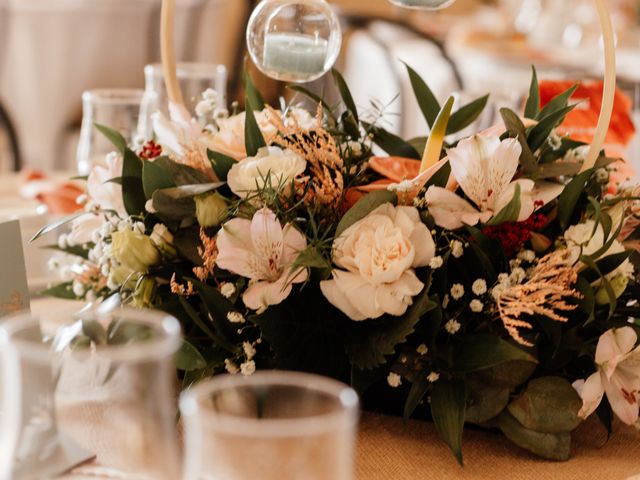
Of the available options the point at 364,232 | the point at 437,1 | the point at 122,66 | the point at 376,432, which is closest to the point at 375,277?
the point at 364,232

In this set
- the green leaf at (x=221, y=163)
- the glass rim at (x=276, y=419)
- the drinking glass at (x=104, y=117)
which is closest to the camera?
the glass rim at (x=276, y=419)

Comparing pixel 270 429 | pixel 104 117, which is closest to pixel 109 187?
pixel 104 117

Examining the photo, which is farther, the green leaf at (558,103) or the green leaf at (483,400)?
the green leaf at (558,103)

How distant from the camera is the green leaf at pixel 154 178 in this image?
0.88 meters

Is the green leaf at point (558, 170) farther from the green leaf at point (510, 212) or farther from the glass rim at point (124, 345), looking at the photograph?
the glass rim at point (124, 345)

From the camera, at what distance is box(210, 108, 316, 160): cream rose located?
2.97ft

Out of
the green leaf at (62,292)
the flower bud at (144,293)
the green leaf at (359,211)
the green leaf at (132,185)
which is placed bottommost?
the green leaf at (62,292)

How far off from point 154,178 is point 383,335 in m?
0.26

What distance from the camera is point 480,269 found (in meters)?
0.84

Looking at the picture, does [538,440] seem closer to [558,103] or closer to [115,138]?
[558,103]

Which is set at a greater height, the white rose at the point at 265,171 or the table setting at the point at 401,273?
the white rose at the point at 265,171

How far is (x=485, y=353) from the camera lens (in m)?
0.80

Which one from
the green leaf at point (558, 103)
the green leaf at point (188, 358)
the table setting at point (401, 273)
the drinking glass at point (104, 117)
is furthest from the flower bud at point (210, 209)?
the drinking glass at point (104, 117)

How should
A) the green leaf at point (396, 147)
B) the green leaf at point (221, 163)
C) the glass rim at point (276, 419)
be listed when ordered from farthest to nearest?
the green leaf at point (396, 147) → the green leaf at point (221, 163) → the glass rim at point (276, 419)
